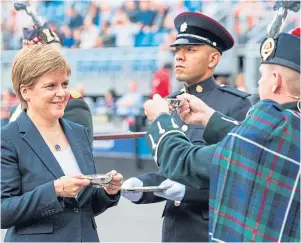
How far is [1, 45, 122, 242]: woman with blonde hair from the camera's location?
296cm

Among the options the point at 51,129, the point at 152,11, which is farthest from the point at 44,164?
the point at 152,11

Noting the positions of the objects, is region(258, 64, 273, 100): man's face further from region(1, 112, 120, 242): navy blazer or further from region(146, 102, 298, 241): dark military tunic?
region(1, 112, 120, 242): navy blazer

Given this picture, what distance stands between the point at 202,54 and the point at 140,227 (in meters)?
4.56

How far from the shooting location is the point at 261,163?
2.37 m

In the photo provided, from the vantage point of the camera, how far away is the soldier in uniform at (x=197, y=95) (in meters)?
3.69

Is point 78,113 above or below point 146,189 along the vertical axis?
above

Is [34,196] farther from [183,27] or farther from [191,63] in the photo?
[183,27]

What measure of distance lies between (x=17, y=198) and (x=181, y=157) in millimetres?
802

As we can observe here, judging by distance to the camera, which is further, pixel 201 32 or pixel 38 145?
pixel 201 32

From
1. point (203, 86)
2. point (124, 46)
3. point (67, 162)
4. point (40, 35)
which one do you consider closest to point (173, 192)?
point (67, 162)

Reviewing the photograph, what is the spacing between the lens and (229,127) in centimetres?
299

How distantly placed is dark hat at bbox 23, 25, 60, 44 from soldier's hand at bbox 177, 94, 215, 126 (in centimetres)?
180

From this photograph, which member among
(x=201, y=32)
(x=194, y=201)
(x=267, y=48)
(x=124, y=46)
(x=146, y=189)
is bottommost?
(x=124, y=46)

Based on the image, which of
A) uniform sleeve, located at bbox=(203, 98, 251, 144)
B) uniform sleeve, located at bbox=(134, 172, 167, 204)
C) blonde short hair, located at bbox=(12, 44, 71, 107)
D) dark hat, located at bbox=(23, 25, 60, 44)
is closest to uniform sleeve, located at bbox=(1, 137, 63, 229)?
blonde short hair, located at bbox=(12, 44, 71, 107)
